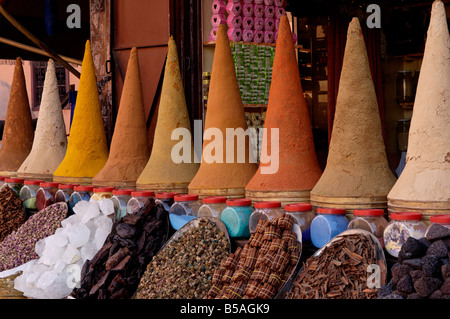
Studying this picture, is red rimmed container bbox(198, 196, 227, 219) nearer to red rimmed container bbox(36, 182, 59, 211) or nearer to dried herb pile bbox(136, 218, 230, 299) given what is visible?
dried herb pile bbox(136, 218, 230, 299)

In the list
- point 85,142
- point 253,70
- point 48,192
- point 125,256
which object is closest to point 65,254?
point 125,256

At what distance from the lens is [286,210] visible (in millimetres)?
2826

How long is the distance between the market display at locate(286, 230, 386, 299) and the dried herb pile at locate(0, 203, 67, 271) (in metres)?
1.88

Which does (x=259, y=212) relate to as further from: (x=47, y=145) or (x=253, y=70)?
(x=47, y=145)

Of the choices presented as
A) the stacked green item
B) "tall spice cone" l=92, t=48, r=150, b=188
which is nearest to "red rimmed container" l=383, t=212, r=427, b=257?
"tall spice cone" l=92, t=48, r=150, b=188

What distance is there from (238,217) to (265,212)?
0.53ft

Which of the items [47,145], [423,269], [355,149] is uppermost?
[355,149]

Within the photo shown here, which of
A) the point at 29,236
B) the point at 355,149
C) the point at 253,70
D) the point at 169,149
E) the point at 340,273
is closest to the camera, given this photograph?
the point at 340,273

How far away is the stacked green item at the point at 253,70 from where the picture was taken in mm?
4629

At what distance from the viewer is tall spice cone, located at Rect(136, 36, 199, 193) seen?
367 cm

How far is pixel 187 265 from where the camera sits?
2.88 metres

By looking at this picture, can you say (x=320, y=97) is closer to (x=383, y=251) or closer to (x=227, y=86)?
(x=227, y=86)

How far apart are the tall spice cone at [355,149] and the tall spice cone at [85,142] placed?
6.45 feet

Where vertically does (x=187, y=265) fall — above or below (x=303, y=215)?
below
